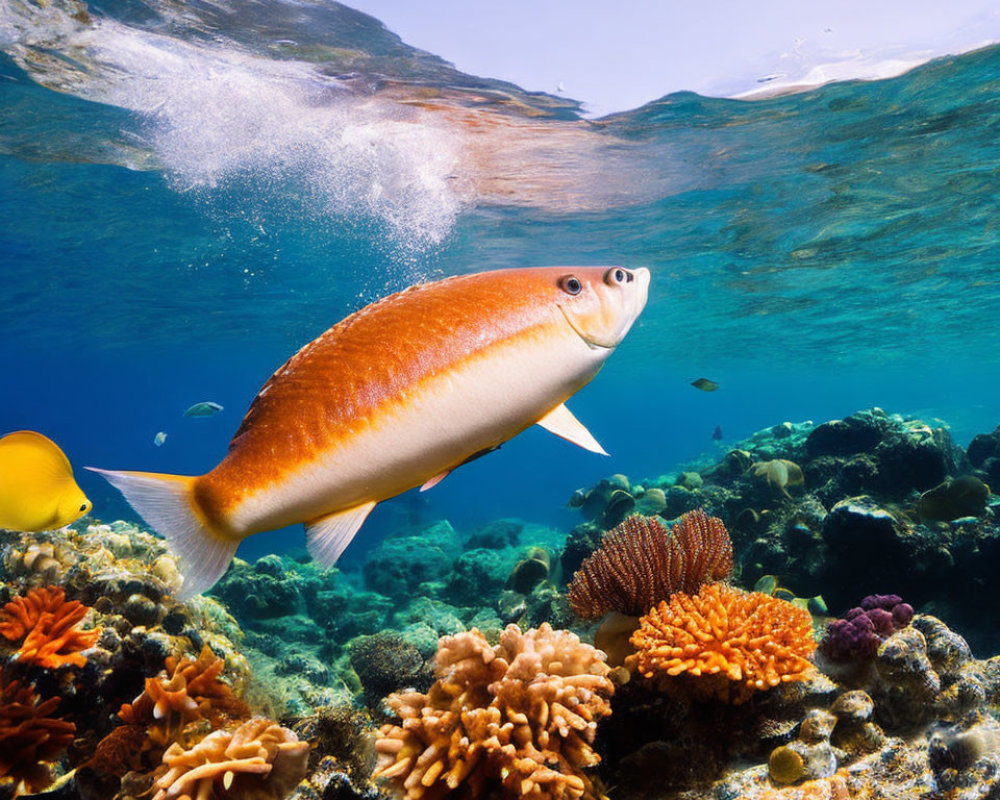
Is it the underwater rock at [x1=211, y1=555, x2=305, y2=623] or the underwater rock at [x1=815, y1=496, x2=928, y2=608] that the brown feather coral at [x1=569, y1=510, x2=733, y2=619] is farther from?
the underwater rock at [x1=211, y1=555, x2=305, y2=623]

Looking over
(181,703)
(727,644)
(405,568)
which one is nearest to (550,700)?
(727,644)

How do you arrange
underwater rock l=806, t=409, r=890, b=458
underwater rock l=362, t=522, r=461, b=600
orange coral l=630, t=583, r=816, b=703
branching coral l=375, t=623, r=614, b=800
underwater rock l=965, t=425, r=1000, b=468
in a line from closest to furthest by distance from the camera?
branching coral l=375, t=623, r=614, b=800
orange coral l=630, t=583, r=816, b=703
underwater rock l=806, t=409, r=890, b=458
underwater rock l=965, t=425, r=1000, b=468
underwater rock l=362, t=522, r=461, b=600

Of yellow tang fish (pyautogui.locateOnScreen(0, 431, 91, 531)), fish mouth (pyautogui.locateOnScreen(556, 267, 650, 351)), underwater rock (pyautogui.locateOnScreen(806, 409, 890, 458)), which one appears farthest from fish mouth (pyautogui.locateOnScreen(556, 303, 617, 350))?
underwater rock (pyautogui.locateOnScreen(806, 409, 890, 458))

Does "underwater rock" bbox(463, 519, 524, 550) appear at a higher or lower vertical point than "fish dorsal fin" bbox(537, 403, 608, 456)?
Result: lower

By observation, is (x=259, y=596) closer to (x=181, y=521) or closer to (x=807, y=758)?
(x=807, y=758)

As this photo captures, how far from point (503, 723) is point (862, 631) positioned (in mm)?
2275

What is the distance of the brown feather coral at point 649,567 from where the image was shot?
349cm

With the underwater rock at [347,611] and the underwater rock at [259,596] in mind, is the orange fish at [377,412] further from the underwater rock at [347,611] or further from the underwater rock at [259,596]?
the underwater rock at [259,596]

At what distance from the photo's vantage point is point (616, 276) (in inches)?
48.9

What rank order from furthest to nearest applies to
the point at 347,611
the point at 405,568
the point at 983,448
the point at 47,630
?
the point at 405,568
the point at 347,611
the point at 983,448
the point at 47,630

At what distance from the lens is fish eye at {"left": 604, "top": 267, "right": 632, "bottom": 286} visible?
1.22 m

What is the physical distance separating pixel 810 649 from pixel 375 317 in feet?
9.75

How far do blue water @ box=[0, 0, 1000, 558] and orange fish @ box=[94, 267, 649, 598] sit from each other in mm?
12029

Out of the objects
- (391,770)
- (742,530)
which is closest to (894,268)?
(742,530)
